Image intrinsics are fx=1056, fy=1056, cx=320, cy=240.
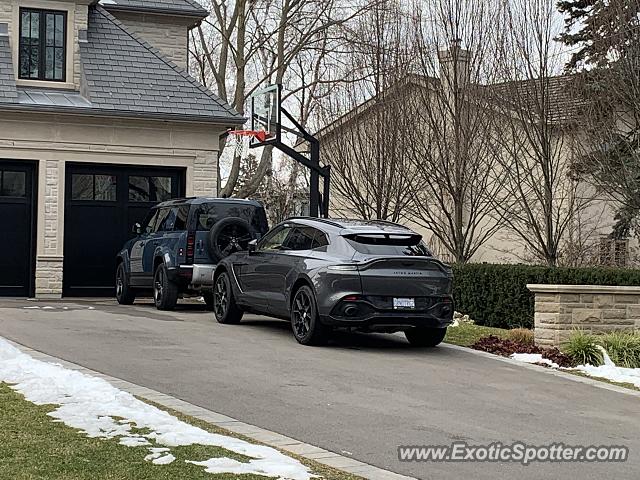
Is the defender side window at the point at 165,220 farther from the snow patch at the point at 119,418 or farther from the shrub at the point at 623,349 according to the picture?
the shrub at the point at 623,349

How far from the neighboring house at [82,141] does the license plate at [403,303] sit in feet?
36.8

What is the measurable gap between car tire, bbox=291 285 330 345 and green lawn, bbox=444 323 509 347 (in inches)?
96.7

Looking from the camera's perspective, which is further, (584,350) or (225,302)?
(225,302)

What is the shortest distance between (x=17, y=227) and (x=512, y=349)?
497 inches

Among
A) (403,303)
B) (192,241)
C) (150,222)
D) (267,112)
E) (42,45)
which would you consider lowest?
(403,303)

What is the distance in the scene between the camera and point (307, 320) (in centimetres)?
1441

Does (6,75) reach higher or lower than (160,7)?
lower

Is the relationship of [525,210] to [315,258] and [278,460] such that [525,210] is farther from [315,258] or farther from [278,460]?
[278,460]

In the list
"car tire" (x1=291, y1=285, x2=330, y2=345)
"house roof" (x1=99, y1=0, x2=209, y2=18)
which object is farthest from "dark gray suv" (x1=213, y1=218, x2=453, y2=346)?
"house roof" (x1=99, y1=0, x2=209, y2=18)

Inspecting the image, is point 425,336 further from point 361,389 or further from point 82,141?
point 82,141

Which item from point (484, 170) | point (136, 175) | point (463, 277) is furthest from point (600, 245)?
point (136, 175)

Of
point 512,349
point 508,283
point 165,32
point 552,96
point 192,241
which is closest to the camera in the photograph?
point 512,349

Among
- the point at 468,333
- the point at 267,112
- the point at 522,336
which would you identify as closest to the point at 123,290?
the point at 267,112

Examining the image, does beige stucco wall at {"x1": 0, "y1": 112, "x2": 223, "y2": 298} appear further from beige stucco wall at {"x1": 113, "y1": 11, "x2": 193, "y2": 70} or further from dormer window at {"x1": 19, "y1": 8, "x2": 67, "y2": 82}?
beige stucco wall at {"x1": 113, "y1": 11, "x2": 193, "y2": 70}
